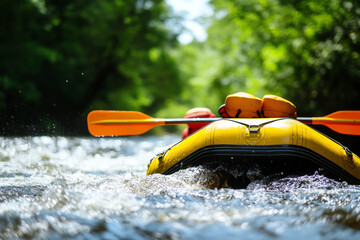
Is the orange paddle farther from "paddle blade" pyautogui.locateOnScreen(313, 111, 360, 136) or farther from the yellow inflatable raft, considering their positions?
the yellow inflatable raft

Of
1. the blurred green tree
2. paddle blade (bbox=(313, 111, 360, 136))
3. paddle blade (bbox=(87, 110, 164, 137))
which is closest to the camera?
paddle blade (bbox=(313, 111, 360, 136))

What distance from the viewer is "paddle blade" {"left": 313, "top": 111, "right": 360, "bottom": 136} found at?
13.1 ft

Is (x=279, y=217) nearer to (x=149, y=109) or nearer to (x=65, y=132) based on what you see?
(x=65, y=132)

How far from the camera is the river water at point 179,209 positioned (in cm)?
210

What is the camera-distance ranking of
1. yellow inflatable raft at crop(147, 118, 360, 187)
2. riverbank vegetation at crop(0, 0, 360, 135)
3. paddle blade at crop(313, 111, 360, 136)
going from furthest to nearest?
riverbank vegetation at crop(0, 0, 360, 135) → paddle blade at crop(313, 111, 360, 136) → yellow inflatable raft at crop(147, 118, 360, 187)

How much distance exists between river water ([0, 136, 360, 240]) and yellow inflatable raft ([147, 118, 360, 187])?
0.36ft

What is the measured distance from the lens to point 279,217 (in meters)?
2.35

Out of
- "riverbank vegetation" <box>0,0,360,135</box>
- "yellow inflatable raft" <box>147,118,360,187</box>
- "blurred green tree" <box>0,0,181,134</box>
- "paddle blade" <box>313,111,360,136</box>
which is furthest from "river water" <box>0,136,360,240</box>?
"blurred green tree" <box>0,0,181,134</box>

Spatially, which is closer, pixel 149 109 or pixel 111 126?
pixel 111 126

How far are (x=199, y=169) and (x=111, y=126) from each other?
134 centimetres

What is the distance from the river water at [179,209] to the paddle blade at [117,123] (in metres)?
0.76

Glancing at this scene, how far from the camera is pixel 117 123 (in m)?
4.32

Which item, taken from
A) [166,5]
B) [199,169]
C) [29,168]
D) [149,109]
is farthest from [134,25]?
[199,169]

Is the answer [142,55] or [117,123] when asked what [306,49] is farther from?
[142,55]
